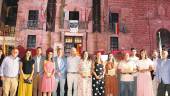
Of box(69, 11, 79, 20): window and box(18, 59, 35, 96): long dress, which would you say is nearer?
box(18, 59, 35, 96): long dress

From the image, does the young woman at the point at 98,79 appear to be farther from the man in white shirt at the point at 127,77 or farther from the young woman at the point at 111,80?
the man in white shirt at the point at 127,77

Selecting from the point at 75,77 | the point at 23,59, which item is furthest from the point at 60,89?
the point at 23,59

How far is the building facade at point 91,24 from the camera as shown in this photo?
91.2 feet

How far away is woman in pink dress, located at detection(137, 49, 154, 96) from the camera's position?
993cm

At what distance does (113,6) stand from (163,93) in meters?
20.4

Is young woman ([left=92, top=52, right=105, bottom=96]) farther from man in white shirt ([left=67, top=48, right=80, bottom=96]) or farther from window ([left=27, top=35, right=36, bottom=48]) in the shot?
Result: window ([left=27, top=35, right=36, bottom=48])

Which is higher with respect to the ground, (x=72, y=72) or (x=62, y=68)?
(x=62, y=68)

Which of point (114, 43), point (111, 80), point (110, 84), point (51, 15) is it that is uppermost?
point (51, 15)

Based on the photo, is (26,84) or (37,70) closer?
(26,84)

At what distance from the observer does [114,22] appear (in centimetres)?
2922

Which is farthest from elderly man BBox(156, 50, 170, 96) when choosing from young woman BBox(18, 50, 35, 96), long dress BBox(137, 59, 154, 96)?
young woman BBox(18, 50, 35, 96)

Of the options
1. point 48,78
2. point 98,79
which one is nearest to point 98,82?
point 98,79

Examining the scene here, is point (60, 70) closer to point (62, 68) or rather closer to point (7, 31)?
point (62, 68)

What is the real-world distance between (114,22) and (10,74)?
20.4 metres
